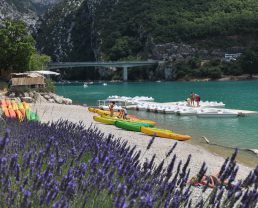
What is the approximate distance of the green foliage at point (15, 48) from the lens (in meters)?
58.3

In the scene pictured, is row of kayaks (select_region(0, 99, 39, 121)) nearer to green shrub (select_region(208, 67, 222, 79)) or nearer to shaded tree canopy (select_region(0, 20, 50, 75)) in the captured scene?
shaded tree canopy (select_region(0, 20, 50, 75))

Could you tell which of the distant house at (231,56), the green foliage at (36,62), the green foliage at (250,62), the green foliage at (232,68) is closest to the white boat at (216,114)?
the green foliage at (36,62)

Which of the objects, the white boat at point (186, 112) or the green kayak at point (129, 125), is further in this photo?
the white boat at point (186, 112)

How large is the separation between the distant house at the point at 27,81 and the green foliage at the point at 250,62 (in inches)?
4438

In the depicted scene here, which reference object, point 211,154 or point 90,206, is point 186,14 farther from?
point 90,206

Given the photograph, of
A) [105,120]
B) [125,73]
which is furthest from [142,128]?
[125,73]

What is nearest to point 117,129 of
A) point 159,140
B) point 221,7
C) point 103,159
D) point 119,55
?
point 159,140

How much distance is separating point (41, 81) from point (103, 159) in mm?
46810

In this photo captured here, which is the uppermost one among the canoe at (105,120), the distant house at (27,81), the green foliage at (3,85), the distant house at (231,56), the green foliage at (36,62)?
the distant house at (231,56)

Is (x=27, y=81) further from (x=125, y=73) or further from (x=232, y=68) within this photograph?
(x=125, y=73)

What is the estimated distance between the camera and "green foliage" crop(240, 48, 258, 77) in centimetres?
15488

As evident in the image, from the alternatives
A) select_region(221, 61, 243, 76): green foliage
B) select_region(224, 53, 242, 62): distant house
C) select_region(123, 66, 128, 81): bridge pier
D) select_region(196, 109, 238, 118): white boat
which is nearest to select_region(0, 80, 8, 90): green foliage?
select_region(196, 109, 238, 118): white boat

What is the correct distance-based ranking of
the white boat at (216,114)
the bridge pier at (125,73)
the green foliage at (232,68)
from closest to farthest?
the white boat at (216,114), the green foliage at (232,68), the bridge pier at (125,73)

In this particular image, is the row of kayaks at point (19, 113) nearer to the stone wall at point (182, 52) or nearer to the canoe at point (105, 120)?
the canoe at point (105, 120)
